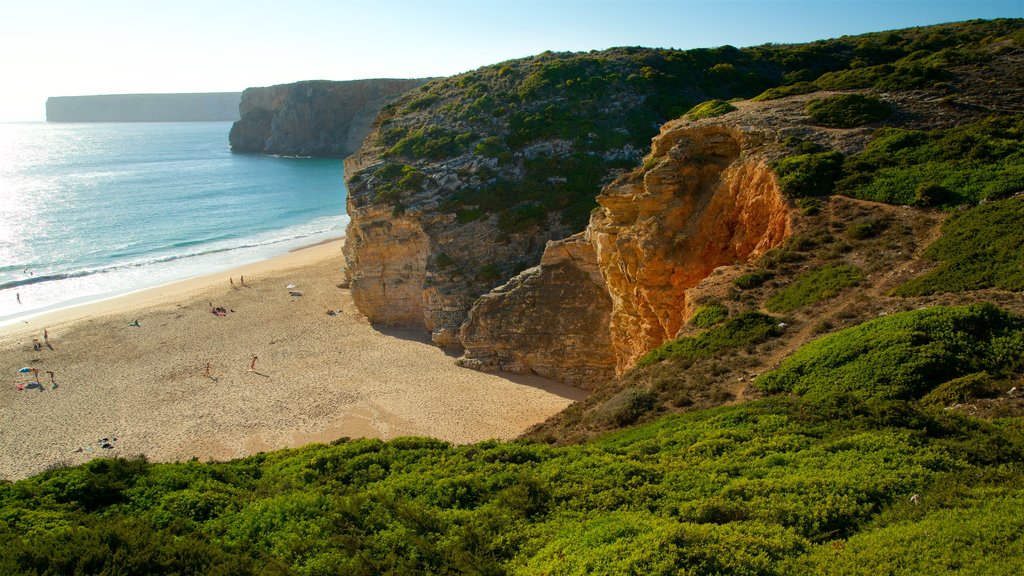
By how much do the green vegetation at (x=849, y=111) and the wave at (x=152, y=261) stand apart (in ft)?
168

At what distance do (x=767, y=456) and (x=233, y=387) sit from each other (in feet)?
88.3

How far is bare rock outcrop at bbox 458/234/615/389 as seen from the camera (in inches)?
1084

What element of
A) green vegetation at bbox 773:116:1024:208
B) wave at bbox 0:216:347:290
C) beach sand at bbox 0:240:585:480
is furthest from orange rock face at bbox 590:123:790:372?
wave at bbox 0:216:347:290

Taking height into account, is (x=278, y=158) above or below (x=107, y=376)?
above

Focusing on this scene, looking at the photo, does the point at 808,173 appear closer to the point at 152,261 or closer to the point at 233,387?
the point at 233,387

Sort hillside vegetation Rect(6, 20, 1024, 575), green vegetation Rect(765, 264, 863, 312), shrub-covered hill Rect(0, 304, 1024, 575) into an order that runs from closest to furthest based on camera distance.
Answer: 1. shrub-covered hill Rect(0, 304, 1024, 575)
2. hillside vegetation Rect(6, 20, 1024, 575)
3. green vegetation Rect(765, 264, 863, 312)

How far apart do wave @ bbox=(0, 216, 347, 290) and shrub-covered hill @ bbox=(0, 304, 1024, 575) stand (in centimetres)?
4700

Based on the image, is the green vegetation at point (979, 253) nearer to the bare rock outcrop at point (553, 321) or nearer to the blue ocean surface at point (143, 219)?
the bare rock outcrop at point (553, 321)

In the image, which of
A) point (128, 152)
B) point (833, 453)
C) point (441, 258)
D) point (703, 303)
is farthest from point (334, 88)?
point (833, 453)

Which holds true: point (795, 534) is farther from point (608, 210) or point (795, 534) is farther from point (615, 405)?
point (608, 210)

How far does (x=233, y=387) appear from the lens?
98.9 feet

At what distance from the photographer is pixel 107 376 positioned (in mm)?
31922

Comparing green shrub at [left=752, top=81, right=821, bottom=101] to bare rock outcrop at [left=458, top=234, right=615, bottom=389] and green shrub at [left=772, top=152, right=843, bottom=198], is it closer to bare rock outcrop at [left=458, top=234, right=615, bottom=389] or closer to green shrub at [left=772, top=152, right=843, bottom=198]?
green shrub at [left=772, top=152, right=843, bottom=198]

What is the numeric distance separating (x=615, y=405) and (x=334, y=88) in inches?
4740
